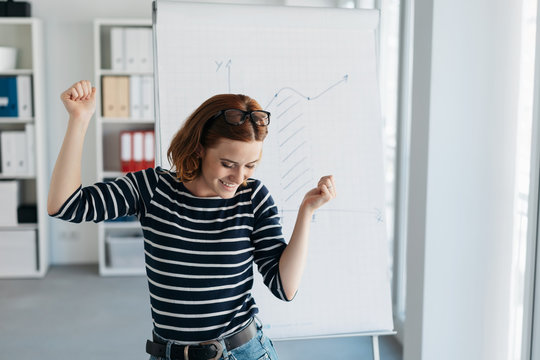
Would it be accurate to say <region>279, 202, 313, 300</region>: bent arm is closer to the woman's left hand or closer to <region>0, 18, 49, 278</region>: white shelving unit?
the woman's left hand

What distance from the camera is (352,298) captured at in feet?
6.27

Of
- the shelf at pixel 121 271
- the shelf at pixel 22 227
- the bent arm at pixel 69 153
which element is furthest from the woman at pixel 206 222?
the shelf at pixel 22 227

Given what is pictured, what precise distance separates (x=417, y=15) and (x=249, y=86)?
647 millimetres

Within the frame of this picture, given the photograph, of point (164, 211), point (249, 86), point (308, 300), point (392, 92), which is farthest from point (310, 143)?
point (392, 92)

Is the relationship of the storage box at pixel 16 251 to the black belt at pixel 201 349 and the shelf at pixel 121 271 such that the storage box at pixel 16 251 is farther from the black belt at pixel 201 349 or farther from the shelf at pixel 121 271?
the black belt at pixel 201 349

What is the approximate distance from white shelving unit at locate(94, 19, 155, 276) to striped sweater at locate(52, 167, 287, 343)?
314cm

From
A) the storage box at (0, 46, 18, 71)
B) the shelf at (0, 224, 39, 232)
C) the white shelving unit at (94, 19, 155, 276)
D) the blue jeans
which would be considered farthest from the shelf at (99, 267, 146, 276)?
the blue jeans

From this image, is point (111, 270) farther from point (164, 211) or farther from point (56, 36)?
point (164, 211)

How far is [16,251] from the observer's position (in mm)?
4363

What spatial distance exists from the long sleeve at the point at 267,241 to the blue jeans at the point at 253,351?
0.11m

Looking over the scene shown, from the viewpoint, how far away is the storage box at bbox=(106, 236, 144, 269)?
4.40 meters

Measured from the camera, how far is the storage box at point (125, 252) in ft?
14.4

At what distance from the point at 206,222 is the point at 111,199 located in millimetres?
209

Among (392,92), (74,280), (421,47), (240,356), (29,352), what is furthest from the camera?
(74,280)
